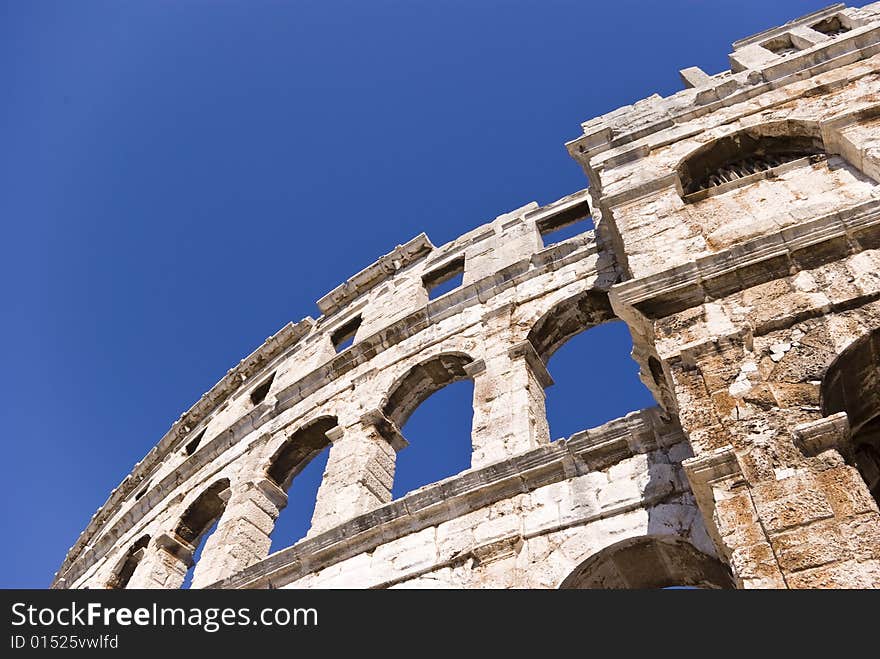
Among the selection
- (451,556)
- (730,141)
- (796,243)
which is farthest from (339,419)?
(796,243)

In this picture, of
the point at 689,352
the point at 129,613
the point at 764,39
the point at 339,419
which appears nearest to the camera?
the point at 129,613

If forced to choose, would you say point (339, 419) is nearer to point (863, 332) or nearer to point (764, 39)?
point (863, 332)

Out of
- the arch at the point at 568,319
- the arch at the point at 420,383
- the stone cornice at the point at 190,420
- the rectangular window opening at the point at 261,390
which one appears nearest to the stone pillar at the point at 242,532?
the arch at the point at 420,383

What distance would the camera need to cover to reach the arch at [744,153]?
7.95m

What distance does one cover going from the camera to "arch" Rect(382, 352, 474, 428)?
10797 millimetres

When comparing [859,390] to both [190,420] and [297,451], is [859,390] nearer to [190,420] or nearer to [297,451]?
[297,451]

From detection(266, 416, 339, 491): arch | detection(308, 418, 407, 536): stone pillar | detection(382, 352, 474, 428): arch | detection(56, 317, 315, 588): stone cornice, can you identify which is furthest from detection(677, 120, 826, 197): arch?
detection(56, 317, 315, 588): stone cornice

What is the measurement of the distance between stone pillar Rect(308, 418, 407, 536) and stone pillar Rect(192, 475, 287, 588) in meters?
1.38

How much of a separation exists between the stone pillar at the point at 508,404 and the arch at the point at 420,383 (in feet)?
3.01

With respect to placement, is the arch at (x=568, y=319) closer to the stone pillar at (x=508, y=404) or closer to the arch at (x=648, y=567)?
the stone pillar at (x=508, y=404)

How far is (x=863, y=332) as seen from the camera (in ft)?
16.3

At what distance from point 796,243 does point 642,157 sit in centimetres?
295

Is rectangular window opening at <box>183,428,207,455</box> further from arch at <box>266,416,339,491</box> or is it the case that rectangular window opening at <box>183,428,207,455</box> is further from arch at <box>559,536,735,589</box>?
arch at <box>559,536,735,589</box>

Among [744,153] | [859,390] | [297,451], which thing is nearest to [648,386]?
[859,390]
